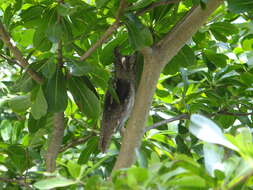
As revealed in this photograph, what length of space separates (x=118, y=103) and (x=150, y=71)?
154mm

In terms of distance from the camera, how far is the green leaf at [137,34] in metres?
0.87

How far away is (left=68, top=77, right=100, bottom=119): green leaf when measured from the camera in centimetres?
104

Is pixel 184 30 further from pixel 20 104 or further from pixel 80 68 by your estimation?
pixel 20 104

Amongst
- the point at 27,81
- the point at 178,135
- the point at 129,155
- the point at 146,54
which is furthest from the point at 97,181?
the point at 178,135

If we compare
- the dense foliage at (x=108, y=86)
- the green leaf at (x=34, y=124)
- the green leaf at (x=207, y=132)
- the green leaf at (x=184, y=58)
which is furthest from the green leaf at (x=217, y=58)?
the green leaf at (x=207, y=132)

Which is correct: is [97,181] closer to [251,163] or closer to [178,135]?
[251,163]

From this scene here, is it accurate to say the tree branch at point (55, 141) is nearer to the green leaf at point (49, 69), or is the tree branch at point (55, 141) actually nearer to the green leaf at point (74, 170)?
the green leaf at point (49, 69)

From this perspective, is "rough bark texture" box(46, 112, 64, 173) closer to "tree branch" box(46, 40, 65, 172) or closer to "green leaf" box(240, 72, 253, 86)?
"tree branch" box(46, 40, 65, 172)

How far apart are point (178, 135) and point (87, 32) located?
476 mm

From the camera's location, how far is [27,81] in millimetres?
1004

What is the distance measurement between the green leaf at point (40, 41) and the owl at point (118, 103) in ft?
0.68

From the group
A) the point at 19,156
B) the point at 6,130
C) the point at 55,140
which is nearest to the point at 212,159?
the point at 55,140

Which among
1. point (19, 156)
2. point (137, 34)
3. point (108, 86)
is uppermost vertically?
point (137, 34)

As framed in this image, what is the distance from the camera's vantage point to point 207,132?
0.60m
